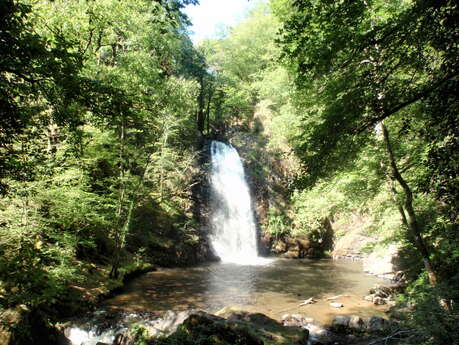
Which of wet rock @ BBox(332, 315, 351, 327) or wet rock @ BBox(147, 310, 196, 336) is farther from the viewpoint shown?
wet rock @ BBox(332, 315, 351, 327)

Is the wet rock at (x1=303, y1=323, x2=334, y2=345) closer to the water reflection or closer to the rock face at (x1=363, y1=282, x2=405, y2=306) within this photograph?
the water reflection

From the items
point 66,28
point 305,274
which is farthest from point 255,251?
point 66,28

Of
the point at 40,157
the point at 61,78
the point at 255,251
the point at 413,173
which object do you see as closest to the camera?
the point at 61,78

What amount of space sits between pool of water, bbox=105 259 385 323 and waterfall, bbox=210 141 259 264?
328 cm

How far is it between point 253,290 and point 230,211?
10208mm

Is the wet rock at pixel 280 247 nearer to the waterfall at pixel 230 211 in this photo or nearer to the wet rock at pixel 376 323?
the waterfall at pixel 230 211

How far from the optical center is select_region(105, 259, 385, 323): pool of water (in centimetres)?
876

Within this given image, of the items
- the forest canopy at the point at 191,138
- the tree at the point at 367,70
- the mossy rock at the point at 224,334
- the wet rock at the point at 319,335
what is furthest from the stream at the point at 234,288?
the tree at the point at 367,70

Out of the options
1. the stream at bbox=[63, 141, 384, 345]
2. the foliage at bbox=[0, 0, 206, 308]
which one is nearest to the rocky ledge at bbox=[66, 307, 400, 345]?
the stream at bbox=[63, 141, 384, 345]

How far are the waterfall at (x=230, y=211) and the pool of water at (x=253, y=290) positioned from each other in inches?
129

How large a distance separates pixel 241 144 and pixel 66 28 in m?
17.4

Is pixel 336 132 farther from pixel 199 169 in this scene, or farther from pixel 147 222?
pixel 199 169

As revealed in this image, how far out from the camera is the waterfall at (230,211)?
63.5 ft

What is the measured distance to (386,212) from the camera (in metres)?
9.00
